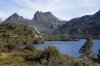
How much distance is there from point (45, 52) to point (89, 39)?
97.8 feet

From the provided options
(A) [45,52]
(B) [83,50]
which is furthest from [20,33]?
(A) [45,52]

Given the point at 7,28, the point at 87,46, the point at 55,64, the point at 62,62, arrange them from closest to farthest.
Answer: the point at 55,64 < the point at 62,62 < the point at 87,46 < the point at 7,28

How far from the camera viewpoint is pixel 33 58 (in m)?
33.7

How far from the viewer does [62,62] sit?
83.1 ft

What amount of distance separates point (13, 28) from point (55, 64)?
565 ft

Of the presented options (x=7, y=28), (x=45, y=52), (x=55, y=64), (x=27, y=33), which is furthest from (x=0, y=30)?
(x=55, y=64)

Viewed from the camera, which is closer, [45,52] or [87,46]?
[45,52]

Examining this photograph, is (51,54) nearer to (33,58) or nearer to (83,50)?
(33,58)

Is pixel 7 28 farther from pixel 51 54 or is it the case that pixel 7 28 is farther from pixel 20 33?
pixel 51 54

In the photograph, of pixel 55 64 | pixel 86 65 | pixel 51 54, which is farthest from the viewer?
pixel 51 54

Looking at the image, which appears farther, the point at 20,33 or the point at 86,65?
the point at 20,33


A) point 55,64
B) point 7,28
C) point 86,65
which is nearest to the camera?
point 55,64

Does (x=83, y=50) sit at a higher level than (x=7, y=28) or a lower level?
lower

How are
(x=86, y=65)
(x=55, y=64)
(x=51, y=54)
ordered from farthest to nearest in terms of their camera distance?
(x=51, y=54) < (x=86, y=65) < (x=55, y=64)
